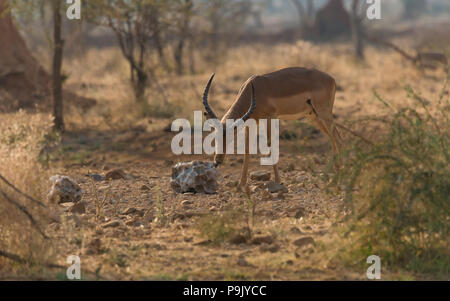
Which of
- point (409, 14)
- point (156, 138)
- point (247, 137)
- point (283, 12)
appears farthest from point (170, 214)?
point (283, 12)

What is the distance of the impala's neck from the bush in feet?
8.18

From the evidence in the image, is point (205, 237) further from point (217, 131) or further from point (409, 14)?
point (409, 14)

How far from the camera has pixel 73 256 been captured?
16.3 ft

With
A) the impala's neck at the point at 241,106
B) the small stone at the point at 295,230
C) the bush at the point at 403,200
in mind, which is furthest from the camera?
the impala's neck at the point at 241,106

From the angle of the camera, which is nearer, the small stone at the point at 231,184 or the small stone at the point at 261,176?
the small stone at the point at 231,184

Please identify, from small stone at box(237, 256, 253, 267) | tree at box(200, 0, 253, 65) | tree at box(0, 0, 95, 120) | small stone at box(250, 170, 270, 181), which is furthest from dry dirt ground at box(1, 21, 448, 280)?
tree at box(200, 0, 253, 65)

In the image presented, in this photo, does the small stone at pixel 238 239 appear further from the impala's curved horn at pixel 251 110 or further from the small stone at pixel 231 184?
the small stone at pixel 231 184

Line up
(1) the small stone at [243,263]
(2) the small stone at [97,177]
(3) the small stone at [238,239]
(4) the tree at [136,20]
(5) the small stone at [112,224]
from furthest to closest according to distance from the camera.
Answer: (4) the tree at [136,20] < (2) the small stone at [97,177] < (5) the small stone at [112,224] < (3) the small stone at [238,239] < (1) the small stone at [243,263]

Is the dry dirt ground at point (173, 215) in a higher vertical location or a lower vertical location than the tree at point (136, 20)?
lower

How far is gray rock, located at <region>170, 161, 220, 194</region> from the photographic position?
23.8 ft

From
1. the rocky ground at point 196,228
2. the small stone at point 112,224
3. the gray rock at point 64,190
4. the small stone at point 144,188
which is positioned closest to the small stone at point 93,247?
the rocky ground at point 196,228

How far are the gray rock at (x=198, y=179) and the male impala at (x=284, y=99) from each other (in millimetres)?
292

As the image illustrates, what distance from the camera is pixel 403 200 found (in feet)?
15.7

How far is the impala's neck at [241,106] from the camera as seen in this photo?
290 inches
